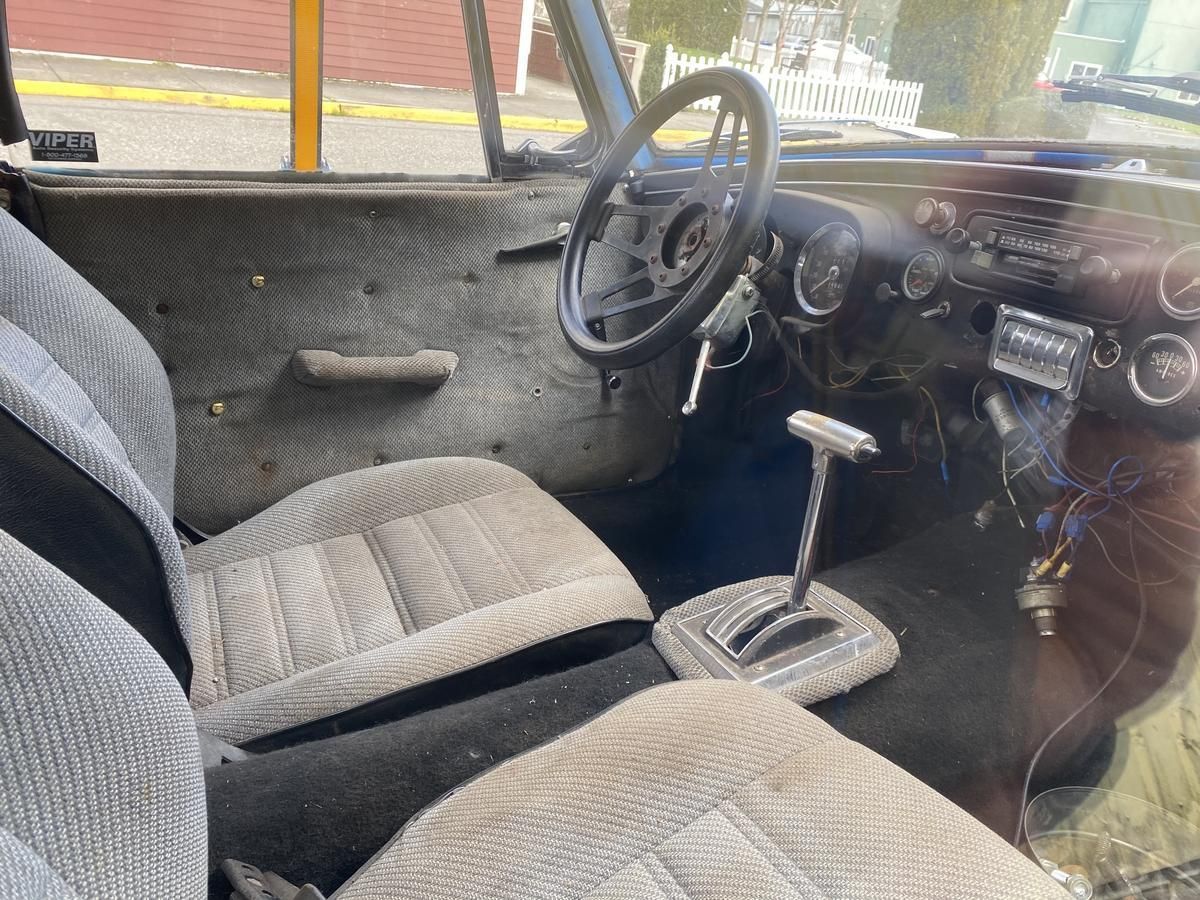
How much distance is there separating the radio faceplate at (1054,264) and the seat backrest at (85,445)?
1.24 metres

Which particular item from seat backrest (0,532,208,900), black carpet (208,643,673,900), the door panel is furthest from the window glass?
seat backrest (0,532,208,900)

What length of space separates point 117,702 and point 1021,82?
1647 millimetres

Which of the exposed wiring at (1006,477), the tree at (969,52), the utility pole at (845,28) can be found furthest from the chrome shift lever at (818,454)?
the utility pole at (845,28)

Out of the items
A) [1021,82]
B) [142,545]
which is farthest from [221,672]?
[1021,82]

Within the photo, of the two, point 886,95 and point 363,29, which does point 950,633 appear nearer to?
point 886,95

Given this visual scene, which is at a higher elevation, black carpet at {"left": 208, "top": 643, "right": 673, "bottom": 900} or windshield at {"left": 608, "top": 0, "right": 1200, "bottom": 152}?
windshield at {"left": 608, "top": 0, "right": 1200, "bottom": 152}

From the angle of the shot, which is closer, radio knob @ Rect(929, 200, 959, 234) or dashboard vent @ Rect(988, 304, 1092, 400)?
dashboard vent @ Rect(988, 304, 1092, 400)

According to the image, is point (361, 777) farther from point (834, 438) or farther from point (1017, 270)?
point (1017, 270)

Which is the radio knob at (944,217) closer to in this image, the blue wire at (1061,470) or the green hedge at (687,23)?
the blue wire at (1061,470)

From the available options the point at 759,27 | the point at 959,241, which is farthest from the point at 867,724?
the point at 759,27

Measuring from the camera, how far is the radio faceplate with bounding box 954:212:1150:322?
1.33 m

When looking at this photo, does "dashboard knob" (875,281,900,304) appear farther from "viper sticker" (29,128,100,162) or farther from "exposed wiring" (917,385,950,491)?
"viper sticker" (29,128,100,162)

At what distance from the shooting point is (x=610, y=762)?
3.06 feet

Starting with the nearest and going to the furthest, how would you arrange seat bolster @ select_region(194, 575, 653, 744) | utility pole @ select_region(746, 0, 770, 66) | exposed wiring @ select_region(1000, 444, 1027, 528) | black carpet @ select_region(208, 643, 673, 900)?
black carpet @ select_region(208, 643, 673, 900), seat bolster @ select_region(194, 575, 653, 744), exposed wiring @ select_region(1000, 444, 1027, 528), utility pole @ select_region(746, 0, 770, 66)
